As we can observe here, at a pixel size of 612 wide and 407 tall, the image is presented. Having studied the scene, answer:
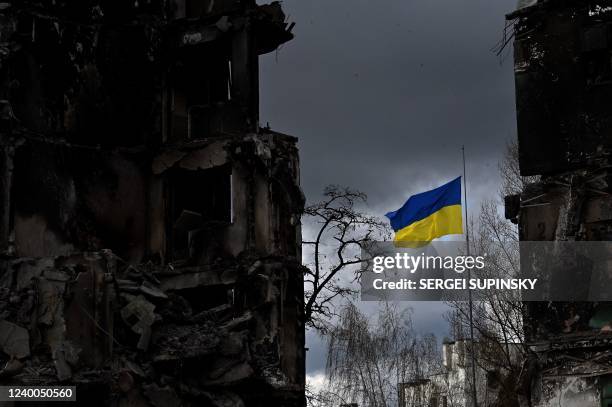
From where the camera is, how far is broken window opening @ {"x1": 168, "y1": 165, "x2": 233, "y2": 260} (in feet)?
92.0

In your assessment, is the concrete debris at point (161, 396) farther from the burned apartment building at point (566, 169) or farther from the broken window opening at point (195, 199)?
the burned apartment building at point (566, 169)

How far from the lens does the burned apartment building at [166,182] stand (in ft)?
73.8

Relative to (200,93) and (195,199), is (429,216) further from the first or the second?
(200,93)

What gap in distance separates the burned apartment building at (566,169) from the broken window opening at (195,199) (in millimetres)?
7679

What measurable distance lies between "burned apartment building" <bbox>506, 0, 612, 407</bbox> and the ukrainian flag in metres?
1.34

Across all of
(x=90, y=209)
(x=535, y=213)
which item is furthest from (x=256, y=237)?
(x=535, y=213)

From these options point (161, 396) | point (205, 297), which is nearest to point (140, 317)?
point (161, 396)

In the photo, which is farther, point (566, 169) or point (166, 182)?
point (166, 182)

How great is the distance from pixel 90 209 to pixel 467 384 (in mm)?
23422

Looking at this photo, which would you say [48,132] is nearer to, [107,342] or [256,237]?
[256,237]

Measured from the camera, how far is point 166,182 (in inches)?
1122

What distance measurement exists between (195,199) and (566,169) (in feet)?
32.8

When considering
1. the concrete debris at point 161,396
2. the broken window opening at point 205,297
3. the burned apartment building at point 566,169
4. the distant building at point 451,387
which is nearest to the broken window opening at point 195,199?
the broken window opening at point 205,297

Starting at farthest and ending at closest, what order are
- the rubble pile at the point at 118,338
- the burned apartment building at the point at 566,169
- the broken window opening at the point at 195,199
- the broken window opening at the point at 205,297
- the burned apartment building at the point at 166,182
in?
the broken window opening at the point at 195,199 → the broken window opening at the point at 205,297 → the burned apartment building at the point at 566,169 → the burned apartment building at the point at 166,182 → the rubble pile at the point at 118,338
